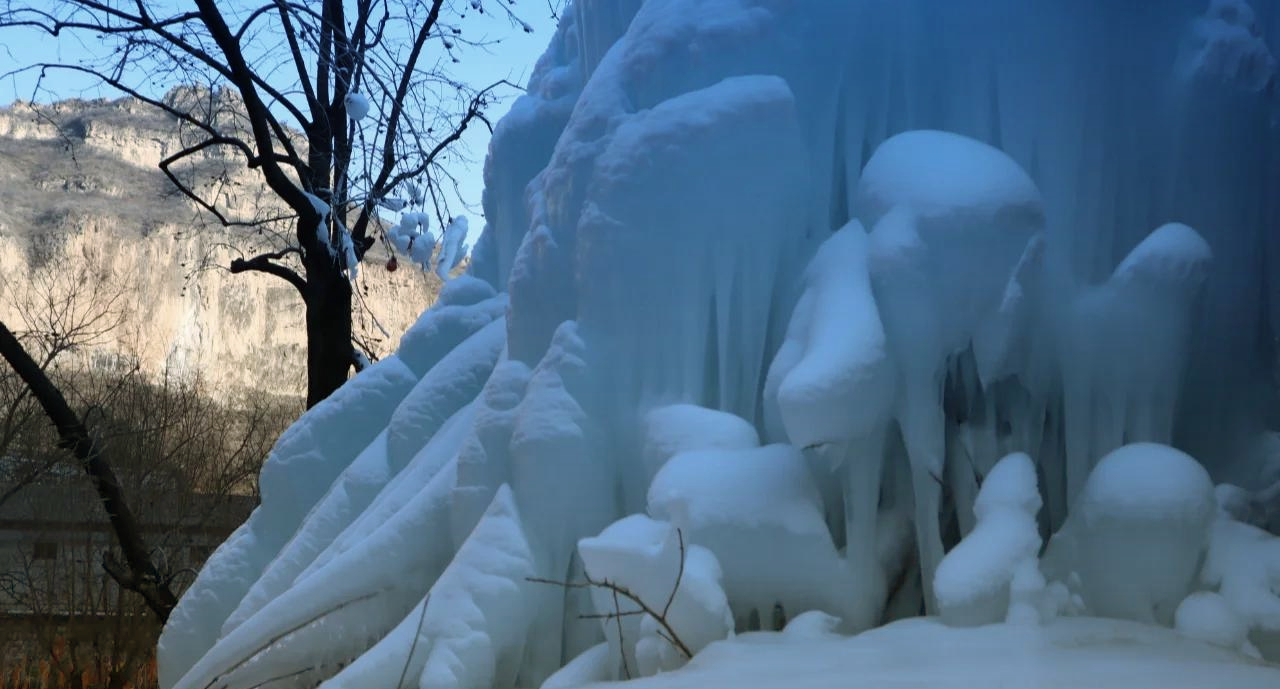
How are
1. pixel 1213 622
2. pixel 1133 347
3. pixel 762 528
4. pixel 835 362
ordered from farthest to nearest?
1. pixel 1133 347
2. pixel 762 528
3. pixel 835 362
4. pixel 1213 622

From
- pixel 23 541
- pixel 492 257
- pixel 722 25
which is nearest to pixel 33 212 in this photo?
pixel 23 541

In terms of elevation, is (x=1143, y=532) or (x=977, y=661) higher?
(x=1143, y=532)

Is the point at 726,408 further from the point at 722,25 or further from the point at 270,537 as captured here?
A: the point at 270,537

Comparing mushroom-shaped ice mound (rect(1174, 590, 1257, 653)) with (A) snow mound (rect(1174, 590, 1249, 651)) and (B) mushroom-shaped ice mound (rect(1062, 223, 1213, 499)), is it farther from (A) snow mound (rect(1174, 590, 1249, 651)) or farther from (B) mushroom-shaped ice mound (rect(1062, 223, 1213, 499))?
(B) mushroom-shaped ice mound (rect(1062, 223, 1213, 499))

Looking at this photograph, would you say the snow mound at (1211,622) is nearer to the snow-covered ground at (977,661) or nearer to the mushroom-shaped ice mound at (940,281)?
the snow-covered ground at (977,661)

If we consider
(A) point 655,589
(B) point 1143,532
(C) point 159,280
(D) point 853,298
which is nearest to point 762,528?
(A) point 655,589

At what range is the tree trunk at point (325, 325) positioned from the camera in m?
10.1

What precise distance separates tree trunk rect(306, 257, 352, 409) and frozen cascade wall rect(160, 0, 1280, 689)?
6.25m

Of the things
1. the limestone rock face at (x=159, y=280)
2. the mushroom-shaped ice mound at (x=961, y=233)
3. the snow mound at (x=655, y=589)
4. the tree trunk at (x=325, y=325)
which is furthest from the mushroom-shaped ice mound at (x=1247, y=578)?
the limestone rock face at (x=159, y=280)

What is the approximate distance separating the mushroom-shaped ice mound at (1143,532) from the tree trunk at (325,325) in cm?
791

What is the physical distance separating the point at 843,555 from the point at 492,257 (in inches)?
116

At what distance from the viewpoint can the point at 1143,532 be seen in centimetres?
Result: 289

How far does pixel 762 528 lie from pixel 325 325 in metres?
7.73

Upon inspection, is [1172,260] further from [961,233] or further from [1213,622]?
[1213,622]
